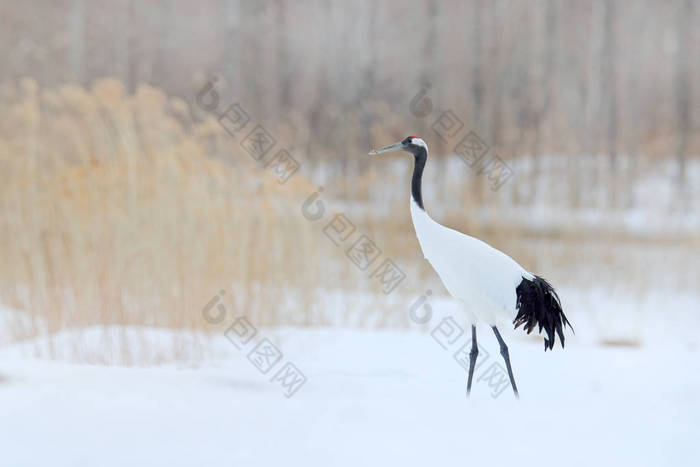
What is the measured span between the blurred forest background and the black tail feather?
156cm

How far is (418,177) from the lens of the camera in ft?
Result: 6.09

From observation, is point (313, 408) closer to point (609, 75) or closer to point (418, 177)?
point (418, 177)

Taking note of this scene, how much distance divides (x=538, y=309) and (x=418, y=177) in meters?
0.47

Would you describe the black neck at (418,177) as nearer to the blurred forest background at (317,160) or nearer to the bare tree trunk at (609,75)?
the blurred forest background at (317,160)

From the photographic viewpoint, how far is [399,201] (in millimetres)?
4289

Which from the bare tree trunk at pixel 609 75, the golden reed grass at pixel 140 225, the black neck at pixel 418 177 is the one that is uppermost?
the bare tree trunk at pixel 609 75

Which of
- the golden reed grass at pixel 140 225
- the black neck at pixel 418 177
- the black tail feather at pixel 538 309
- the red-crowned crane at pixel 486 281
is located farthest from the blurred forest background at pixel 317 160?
the black tail feather at pixel 538 309

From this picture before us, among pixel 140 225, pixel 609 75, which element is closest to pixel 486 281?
pixel 140 225

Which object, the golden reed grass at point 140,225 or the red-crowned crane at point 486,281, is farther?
the golden reed grass at point 140,225

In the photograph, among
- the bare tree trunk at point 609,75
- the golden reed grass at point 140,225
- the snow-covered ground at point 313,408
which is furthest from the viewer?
the bare tree trunk at point 609,75

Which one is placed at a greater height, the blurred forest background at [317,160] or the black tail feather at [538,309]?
the blurred forest background at [317,160]

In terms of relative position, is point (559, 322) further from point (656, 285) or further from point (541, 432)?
point (656, 285)

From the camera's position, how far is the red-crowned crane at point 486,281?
180 centimetres

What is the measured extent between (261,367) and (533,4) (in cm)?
1003
